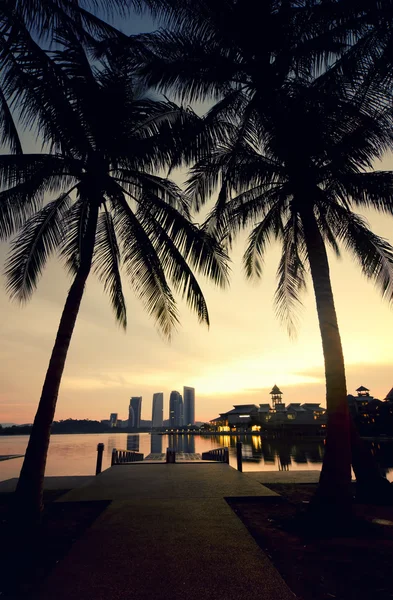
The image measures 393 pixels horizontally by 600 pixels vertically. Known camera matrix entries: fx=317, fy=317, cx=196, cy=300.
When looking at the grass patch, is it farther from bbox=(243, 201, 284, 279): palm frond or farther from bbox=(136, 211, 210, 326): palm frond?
bbox=(243, 201, 284, 279): palm frond

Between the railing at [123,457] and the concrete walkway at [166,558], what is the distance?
365 inches

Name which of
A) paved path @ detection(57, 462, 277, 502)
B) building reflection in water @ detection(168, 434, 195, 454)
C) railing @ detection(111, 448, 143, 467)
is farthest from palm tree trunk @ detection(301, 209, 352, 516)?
building reflection in water @ detection(168, 434, 195, 454)

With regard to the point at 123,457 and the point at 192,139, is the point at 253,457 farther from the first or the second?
the point at 192,139

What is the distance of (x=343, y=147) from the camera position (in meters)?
8.08

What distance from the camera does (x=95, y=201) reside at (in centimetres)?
862

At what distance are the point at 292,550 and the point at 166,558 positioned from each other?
7.21ft

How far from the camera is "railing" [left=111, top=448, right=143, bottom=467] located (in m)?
17.1

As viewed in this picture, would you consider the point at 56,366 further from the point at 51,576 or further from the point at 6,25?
the point at 6,25

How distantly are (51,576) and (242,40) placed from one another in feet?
39.5

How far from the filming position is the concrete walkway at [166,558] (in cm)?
381

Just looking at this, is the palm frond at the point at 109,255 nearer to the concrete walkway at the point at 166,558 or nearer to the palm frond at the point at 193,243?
the palm frond at the point at 193,243

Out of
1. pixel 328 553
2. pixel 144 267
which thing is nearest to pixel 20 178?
pixel 144 267

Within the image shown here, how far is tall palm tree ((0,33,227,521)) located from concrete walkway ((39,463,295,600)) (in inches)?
87.4

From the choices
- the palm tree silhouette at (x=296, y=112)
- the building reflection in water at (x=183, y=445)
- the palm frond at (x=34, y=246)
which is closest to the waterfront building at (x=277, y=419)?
the building reflection in water at (x=183, y=445)
